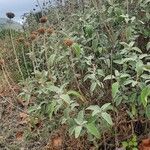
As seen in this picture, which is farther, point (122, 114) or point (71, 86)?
point (71, 86)

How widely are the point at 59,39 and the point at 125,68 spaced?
46.3 inches

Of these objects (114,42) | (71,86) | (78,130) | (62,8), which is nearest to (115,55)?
(114,42)

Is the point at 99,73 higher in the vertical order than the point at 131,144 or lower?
higher

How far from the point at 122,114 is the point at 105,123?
321mm

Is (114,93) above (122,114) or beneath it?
above

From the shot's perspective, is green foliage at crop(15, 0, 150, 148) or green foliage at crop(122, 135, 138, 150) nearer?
green foliage at crop(15, 0, 150, 148)

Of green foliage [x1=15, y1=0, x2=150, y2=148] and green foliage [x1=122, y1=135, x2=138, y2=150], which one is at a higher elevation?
green foliage [x1=15, y1=0, x2=150, y2=148]

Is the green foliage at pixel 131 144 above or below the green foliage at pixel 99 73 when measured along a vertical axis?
below

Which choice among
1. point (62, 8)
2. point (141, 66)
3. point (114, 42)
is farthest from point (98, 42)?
point (62, 8)

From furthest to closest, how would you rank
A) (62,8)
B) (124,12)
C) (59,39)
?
(62,8)
(59,39)
(124,12)

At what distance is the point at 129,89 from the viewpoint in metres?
3.84

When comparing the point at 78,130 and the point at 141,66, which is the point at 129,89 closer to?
the point at 141,66

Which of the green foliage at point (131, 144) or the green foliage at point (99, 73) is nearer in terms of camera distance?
the green foliage at point (99, 73)

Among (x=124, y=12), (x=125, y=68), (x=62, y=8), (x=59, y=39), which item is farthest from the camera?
(x=62, y=8)
